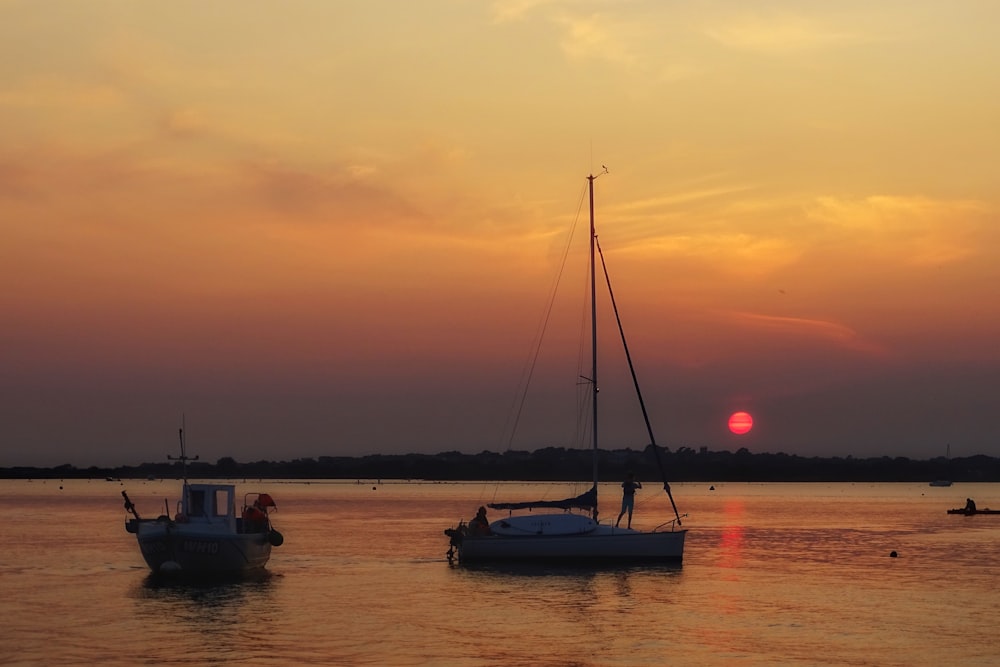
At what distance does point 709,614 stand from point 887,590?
11.2 meters

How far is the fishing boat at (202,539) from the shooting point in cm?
4788

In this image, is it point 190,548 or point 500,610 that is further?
point 190,548

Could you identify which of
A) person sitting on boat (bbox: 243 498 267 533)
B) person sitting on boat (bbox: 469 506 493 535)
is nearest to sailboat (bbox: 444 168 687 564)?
person sitting on boat (bbox: 469 506 493 535)

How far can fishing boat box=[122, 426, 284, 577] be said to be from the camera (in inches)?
1885

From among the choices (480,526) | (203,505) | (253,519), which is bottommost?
(480,526)

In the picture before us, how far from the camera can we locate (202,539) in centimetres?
4806

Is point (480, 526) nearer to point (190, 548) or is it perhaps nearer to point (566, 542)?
point (566, 542)

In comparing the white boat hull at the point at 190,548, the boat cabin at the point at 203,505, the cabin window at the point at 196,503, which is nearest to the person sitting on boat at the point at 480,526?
the white boat hull at the point at 190,548

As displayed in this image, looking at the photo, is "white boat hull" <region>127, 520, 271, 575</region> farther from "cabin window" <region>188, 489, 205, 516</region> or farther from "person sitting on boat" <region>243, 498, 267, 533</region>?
"person sitting on boat" <region>243, 498, 267, 533</region>

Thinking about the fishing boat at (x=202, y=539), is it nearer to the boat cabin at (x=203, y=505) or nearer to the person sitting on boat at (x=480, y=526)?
the boat cabin at (x=203, y=505)

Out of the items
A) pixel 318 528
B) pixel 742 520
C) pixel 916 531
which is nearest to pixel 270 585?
pixel 318 528

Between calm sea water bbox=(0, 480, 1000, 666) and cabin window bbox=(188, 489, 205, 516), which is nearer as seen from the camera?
calm sea water bbox=(0, 480, 1000, 666)

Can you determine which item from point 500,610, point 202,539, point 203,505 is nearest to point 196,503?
point 203,505

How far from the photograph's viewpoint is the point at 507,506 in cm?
5872
